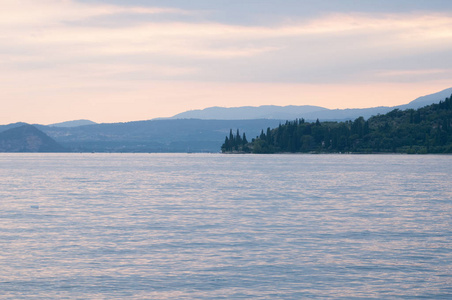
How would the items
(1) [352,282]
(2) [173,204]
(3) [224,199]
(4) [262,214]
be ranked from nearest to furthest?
(1) [352,282], (4) [262,214], (2) [173,204], (3) [224,199]

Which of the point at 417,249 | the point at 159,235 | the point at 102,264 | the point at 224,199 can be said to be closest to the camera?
the point at 102,264

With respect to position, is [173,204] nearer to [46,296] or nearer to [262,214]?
[262,214]

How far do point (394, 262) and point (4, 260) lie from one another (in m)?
20.8

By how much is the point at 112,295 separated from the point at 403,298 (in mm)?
12193

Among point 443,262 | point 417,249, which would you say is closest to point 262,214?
point 417,249

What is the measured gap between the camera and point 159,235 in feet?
142

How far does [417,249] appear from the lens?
37.3 m

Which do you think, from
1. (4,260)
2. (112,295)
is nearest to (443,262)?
(112,295)

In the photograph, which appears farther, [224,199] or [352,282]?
[224,199]

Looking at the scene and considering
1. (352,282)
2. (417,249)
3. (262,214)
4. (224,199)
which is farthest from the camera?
(224,199)

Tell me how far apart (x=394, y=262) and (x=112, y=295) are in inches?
605

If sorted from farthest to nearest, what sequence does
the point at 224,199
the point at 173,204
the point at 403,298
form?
the point at 224,199 < the point at 173,204 < the point at 403,298

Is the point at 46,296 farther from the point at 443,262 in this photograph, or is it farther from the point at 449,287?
the point at 443,262

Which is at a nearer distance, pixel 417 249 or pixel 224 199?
pixel 417 249
